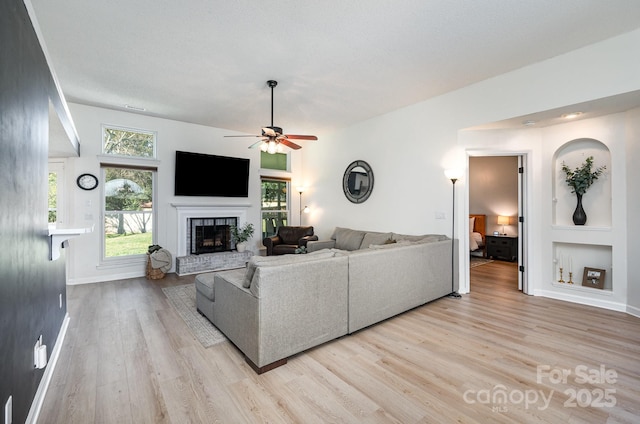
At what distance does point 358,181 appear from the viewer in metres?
6.07

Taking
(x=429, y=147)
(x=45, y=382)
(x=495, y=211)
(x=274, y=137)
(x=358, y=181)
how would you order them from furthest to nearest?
1. (x=495, y=211)
2. (x=358, y=181)
3. (x=429, y=147)
4. (x=274, y=137)
5. (x=45, y=382)

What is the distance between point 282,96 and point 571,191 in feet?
14.9

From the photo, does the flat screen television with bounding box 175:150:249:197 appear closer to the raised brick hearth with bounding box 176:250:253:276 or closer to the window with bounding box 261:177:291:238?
the window with bounding box 261:177:291:238

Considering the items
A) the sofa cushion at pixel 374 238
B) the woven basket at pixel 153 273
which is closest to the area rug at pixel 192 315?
the woven basket at pixel 153 273

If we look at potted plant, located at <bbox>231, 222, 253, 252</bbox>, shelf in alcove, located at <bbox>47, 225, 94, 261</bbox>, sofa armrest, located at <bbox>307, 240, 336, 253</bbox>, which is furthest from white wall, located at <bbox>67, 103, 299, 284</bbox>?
shelf in alcove, located at <bbox>47, 225, 94, 261</bbox>

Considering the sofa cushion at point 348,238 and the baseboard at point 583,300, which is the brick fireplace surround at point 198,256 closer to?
the sofa cushion at point 348,238

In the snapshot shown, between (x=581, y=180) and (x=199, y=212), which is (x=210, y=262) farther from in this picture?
(x=581, y=180)

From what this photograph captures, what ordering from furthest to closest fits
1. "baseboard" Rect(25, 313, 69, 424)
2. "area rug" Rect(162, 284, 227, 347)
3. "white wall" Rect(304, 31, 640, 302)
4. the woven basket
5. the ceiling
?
the woven basket < "white wall" Rect(304, 31, 640, 302) < "area rug" Rect(162, 284, 227, 347) < the ceiling < "baseboard" Rect(25, 313, 69, 424)

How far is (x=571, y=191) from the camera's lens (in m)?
4.12

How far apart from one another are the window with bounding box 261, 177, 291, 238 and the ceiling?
2916 mm

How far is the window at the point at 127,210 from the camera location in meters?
5.33

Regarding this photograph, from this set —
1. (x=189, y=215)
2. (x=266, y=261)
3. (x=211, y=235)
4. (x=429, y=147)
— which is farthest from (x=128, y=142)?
(x=429, y=147)

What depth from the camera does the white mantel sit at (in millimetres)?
5871

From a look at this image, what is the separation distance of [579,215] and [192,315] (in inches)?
210
